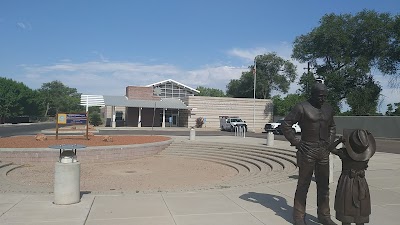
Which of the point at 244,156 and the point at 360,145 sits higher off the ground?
the point at 360,145

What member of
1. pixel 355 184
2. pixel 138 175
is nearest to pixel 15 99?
pixel 138 175

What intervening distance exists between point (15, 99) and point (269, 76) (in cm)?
5123

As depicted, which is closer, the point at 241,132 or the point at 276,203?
the point at 276,203

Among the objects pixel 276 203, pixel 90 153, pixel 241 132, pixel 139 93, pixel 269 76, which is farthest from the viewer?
pixel 269 76

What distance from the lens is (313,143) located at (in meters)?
5.42

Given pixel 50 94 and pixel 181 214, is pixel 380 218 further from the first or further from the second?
pixel 50 94

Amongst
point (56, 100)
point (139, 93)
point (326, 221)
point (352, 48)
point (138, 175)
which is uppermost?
point (352, 48)

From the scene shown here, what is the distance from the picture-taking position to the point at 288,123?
219 inches

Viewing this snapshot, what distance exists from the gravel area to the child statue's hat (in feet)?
21.4

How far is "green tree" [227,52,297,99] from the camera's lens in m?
77.5

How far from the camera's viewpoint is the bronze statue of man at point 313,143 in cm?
542

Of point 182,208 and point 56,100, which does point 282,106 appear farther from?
point 56,100

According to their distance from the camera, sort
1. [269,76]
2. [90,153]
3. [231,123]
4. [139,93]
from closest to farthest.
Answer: [90,153] → [231,123] → [139,93] → [269,76]

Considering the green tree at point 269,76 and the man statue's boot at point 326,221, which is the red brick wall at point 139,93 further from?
the man statue's boot at point 326,221
